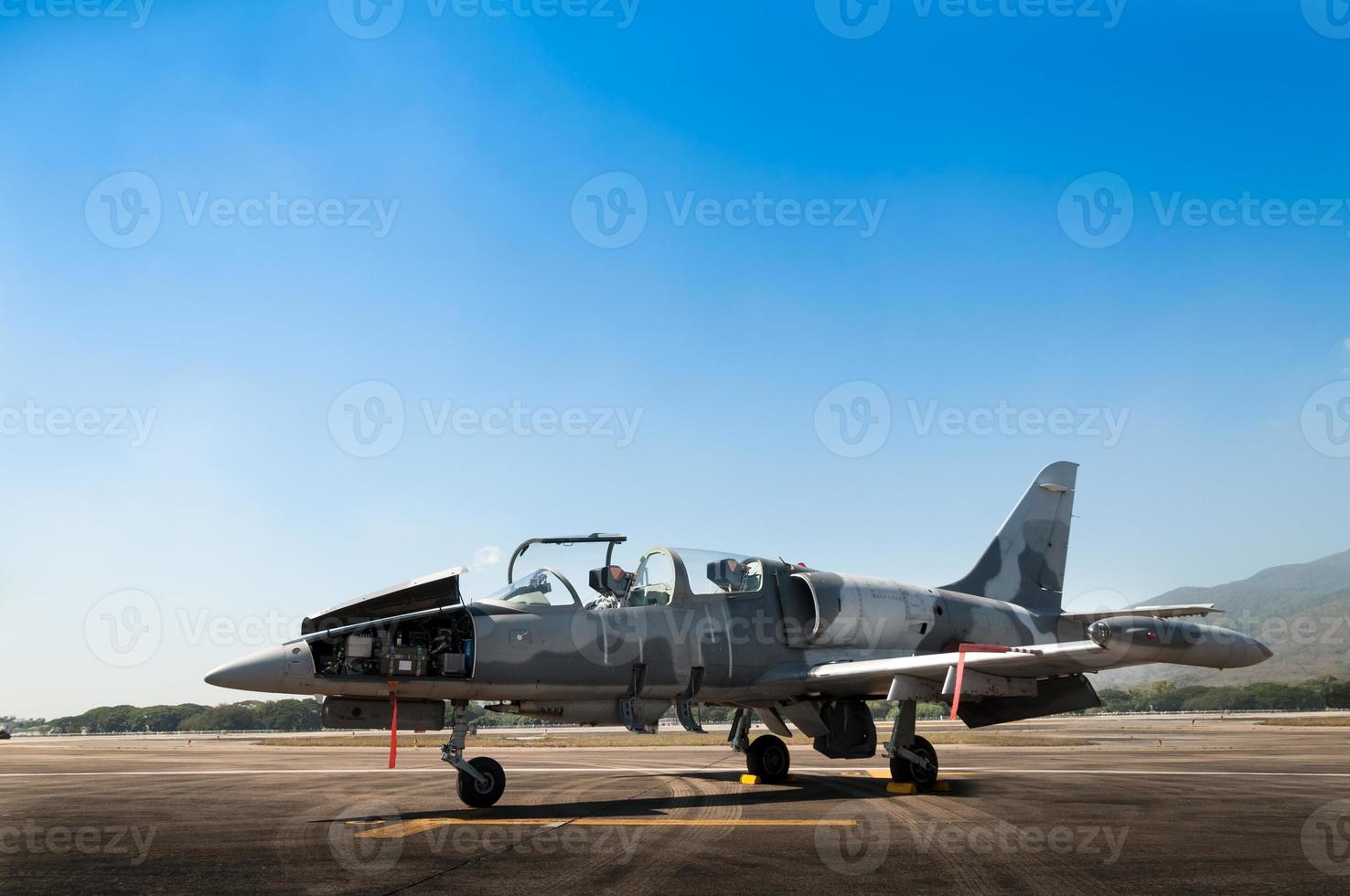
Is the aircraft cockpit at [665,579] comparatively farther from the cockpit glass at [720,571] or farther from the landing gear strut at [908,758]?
the landing gear strut at [908,758]

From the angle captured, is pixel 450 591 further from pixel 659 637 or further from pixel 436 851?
pixel 436 851

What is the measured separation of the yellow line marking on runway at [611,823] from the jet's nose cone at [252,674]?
2480 mm

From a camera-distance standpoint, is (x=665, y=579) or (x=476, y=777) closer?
(x=476, y=777)

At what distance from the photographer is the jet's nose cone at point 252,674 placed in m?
11.3

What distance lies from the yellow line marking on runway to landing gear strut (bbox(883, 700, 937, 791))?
4164mm

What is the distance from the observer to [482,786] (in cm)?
1187

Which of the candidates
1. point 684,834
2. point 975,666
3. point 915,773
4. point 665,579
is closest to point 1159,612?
point 975,666

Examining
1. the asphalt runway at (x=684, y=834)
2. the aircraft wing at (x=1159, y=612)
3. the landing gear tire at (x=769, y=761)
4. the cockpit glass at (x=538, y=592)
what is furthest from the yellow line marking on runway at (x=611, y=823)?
the aircraft wing at (x=1159, y=612)

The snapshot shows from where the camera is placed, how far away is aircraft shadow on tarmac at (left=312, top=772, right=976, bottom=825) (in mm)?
11133

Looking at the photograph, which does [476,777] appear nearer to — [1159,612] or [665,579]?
[665,579]

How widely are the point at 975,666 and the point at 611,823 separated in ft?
20.4

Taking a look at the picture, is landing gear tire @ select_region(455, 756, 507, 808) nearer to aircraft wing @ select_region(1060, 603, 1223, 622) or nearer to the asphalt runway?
the asphalt runway

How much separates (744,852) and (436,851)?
2.73 meters

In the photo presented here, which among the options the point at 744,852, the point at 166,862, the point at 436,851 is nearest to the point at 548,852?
the point at 436,851
